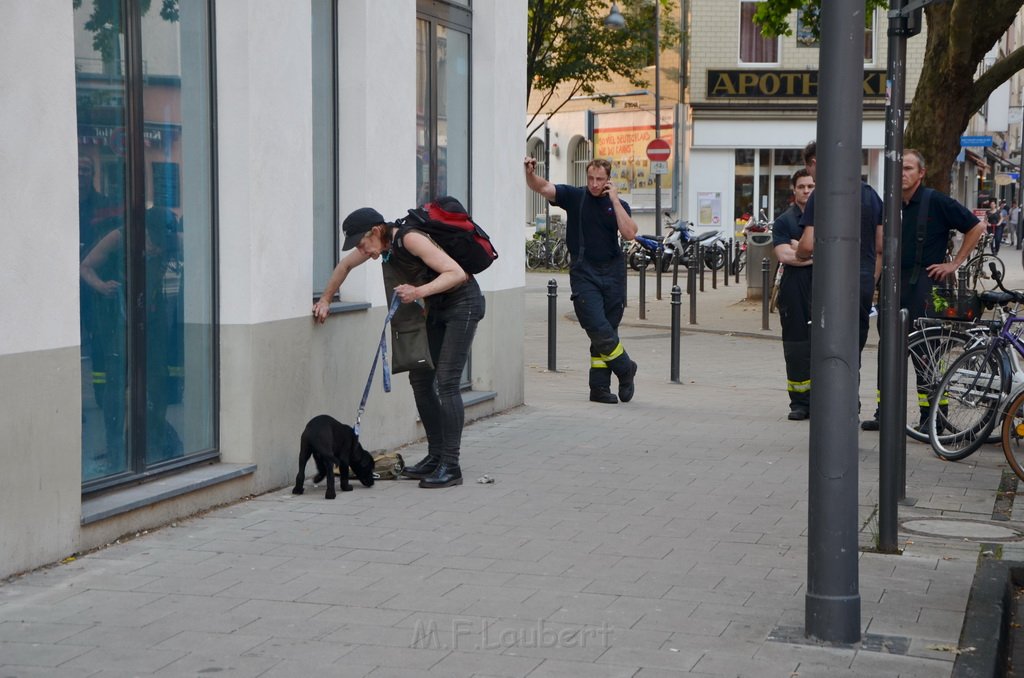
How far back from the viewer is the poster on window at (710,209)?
1718 inches

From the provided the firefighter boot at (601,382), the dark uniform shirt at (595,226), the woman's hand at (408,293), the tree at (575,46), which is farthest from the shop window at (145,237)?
the tree at (575,46)

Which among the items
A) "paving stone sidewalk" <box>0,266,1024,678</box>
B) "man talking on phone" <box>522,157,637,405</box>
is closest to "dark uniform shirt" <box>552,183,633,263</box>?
"man talking on phone" <box>522,157,637,405</box>

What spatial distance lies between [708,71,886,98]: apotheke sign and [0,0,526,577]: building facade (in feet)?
109

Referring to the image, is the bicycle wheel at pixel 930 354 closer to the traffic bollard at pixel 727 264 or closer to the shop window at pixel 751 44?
the traffic bollard at pixel 727 264

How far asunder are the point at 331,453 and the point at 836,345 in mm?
3295

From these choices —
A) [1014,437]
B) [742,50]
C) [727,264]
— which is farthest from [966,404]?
[742,50]

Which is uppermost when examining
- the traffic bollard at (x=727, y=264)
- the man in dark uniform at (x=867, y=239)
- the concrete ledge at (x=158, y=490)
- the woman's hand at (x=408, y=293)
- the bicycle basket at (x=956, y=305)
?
the man in dark uniform at (x=867, y=239)

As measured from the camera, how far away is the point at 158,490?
23.0 ft

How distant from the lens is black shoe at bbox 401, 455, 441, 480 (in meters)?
8.38

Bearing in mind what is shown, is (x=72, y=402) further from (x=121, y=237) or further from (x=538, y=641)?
(x=538, y=641)

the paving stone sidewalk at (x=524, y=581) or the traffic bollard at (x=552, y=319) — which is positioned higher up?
the traffic bollard at (x=552, y=319)

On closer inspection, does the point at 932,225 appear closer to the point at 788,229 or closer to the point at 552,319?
the point at 788,229

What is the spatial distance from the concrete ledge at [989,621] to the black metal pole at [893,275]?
54 cm

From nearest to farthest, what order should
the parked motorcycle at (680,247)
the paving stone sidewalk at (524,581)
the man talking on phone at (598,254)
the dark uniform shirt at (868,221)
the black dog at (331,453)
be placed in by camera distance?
the paving stone sidewalk at (524,581) < the black dog at (331,453) < the dark uniform shirt at (868,221) < the man talking on phone at (598,254) < the parked motorcycle at (680,247)
